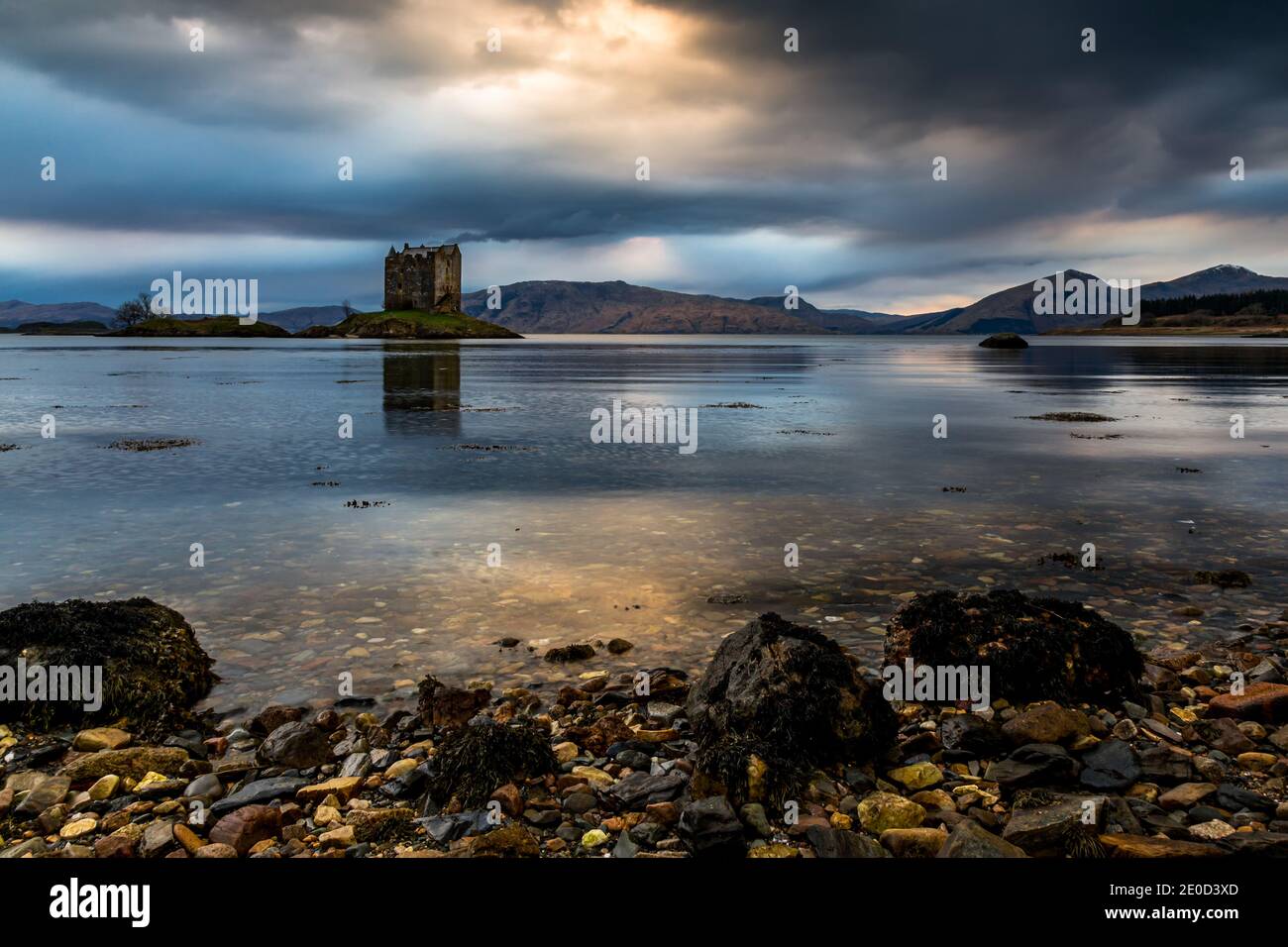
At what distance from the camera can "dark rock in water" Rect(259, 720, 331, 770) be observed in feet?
25.6

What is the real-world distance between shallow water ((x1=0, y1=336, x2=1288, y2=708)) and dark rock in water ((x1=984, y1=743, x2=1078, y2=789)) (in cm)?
296

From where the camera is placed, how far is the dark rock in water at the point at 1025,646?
9.16 m

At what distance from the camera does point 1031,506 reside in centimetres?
1933

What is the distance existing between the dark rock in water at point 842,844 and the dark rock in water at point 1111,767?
90.4 inches

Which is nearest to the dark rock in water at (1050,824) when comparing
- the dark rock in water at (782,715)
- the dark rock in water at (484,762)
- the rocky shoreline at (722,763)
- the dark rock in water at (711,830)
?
the rocky shoreline at (722,763)

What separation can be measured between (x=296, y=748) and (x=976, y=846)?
5768 millimetres

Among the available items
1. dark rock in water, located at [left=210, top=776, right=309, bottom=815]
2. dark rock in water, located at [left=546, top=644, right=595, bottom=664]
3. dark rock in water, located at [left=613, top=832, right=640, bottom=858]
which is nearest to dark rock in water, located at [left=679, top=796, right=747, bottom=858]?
dark rock in water, located at [left=613, top=832, right=640, bottom=858]

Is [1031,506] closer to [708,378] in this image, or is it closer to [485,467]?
[485,467]

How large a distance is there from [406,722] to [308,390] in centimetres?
5185

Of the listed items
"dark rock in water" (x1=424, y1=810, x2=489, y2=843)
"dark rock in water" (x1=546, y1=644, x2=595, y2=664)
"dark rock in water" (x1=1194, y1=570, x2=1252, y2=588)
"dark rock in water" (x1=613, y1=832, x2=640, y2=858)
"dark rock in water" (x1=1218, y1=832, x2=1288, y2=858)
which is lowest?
"dark rock in water" (x1=613, y1=832, x2=640, y2=858)

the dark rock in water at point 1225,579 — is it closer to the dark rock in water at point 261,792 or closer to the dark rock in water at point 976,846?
the dark rock in water at point 976,846

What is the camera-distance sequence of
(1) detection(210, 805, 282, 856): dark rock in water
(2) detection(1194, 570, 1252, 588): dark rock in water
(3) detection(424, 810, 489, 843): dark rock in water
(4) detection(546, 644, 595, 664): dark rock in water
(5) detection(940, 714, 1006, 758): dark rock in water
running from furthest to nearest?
(2) detection(1194, 570, 1252, 588): dark rock in water < (4) detection(546, 644, 595, 664): dark rock in water < (5) detection(940, 714, 1006, 758): dark rock in water < (3) detection(424, 810, 489, 843): dark rock in water < (1) detection(210, 805, 282, 856): dark rock in water

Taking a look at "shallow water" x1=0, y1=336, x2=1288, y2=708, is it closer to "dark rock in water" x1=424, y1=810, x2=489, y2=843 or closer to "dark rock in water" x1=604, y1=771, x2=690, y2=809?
"dark rock in water" x1=604, y1=771, x2=690, y2=809
